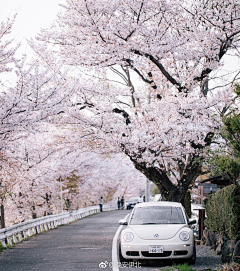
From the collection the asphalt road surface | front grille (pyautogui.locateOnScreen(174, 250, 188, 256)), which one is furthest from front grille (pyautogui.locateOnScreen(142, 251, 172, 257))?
the asphalt road surface

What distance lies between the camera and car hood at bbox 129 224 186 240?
8906 mm

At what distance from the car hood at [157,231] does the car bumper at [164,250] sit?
0.14 meters

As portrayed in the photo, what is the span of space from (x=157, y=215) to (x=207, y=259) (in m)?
1.79

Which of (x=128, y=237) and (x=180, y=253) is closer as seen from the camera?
(x=180, y=253)

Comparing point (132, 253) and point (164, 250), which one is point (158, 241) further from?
point (132, 253)

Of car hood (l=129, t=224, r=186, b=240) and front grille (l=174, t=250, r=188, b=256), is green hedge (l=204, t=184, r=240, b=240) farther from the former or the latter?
front grille (l=174, t=250, r=188, b=256)

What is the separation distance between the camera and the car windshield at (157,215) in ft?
31.9

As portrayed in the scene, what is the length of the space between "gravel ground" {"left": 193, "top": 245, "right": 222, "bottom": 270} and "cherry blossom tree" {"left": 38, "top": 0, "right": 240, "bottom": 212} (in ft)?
14.7

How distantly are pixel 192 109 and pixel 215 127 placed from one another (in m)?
1.42

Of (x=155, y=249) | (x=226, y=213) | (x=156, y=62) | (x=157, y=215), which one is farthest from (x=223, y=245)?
(x=156, y=62)

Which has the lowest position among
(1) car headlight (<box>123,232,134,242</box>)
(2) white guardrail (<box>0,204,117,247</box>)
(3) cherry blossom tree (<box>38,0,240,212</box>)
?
(2) white guardrail (<box>0,204,117,247</box>)

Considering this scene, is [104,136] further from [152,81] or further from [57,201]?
[57,201]

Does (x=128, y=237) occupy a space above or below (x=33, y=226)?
above

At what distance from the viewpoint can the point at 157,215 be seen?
394 inches
